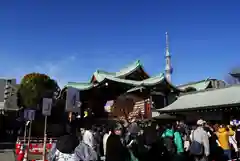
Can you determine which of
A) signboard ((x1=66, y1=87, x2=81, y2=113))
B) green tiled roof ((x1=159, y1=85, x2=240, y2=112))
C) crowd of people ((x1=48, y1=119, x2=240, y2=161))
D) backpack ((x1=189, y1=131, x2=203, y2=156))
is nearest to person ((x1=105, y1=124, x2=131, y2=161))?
crowd of people ((x1=48, y1=119, x2=240, y2=161))

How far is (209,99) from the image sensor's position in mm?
20797

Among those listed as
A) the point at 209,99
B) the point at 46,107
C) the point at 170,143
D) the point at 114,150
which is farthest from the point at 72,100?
the point at 209,99

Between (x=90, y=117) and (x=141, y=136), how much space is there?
60.1ft

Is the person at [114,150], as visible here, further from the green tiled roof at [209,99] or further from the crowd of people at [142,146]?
the green tiled roof at [209,99]

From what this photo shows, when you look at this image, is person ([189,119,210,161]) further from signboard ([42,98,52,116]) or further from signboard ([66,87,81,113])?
signboard ([42,98,52,116])

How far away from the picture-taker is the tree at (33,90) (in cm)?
2823

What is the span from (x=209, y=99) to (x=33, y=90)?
1669 cm

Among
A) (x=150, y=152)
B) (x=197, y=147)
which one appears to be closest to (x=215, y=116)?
(x=197, y=147)

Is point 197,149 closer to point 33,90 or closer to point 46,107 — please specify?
point 46,107

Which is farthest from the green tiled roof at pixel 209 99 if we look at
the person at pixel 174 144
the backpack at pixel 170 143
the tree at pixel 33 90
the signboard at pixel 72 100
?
the tree at pixel 33 90

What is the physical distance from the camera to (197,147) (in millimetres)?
9336

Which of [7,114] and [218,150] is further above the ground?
[7,114]

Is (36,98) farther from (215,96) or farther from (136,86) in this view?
(215,96)

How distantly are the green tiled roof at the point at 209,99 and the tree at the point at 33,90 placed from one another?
12639 mm
